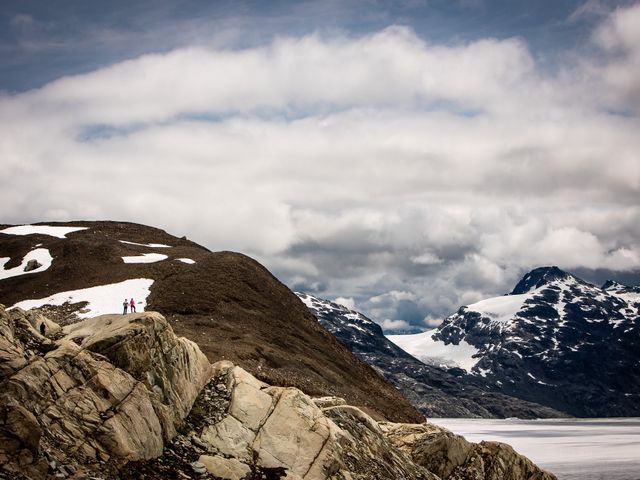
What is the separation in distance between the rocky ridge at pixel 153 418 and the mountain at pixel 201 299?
32.5 metres

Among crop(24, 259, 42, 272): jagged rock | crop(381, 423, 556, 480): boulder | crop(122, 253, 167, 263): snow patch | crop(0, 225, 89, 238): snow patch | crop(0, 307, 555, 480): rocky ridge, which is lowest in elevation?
crop(381, 423, 556, 480): boulder

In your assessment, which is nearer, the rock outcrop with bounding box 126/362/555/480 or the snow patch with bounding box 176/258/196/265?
the rock outcrop with bounding box 126/362/555/480

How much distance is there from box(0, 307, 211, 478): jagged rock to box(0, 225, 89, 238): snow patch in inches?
3814

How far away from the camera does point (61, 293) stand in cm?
8881

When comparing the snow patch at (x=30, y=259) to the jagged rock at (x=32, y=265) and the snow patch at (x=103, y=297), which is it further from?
the snow patch at (x=103, y=297)

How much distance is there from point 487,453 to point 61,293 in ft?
217

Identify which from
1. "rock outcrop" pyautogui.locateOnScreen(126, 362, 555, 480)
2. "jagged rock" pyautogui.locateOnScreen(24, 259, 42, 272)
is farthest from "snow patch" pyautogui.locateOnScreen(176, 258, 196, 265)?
"rock outcrop" pyautogui.locateOnScreen(126, 362, 555, 480)

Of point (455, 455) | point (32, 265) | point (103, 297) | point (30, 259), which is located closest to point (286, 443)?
point (455, 455)

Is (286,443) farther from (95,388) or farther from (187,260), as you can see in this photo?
(187,260)

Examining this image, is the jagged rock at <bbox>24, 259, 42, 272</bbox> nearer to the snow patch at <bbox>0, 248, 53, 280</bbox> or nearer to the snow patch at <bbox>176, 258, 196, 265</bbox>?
the snow patch at <bbox>0, 248, 53, 280</bbox>

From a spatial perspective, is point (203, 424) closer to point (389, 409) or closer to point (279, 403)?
point (279, 403)

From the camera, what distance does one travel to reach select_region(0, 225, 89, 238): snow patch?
399ft

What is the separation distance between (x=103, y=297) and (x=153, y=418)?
6087 centimetres

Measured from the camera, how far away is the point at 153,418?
2864 centimetres
